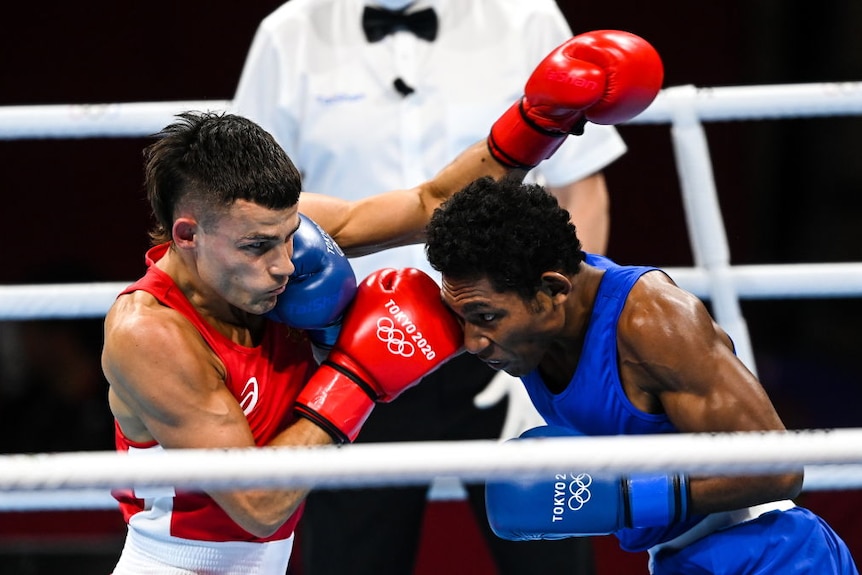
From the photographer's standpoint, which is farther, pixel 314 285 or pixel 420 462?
pixel 314 285

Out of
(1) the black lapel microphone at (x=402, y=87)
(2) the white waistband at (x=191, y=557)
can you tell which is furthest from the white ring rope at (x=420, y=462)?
(1) the black lapel microphone at (x=402, y=87)

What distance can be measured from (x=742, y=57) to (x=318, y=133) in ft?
9.28

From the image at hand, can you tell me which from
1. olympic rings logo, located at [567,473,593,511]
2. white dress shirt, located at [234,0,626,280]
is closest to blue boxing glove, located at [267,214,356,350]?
olympic rings logo, located at [567,473,593,511]

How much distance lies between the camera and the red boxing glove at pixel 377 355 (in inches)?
65.9

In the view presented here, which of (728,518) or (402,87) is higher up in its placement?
(402,87)

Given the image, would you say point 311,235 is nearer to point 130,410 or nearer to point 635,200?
point 130,410

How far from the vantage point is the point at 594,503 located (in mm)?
1605

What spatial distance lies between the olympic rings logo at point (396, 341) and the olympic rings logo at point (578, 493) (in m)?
0.30

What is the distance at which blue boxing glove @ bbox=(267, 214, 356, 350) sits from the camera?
1.69 meters

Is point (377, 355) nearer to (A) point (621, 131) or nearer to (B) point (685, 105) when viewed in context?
(B) point (685, 105)

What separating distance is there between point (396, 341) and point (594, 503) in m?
0.37

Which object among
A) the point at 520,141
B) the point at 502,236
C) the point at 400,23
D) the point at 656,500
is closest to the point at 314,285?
the point at 502,236

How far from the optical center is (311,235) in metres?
1.73

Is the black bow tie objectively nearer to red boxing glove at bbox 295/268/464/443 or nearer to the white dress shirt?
the white dress shirt
